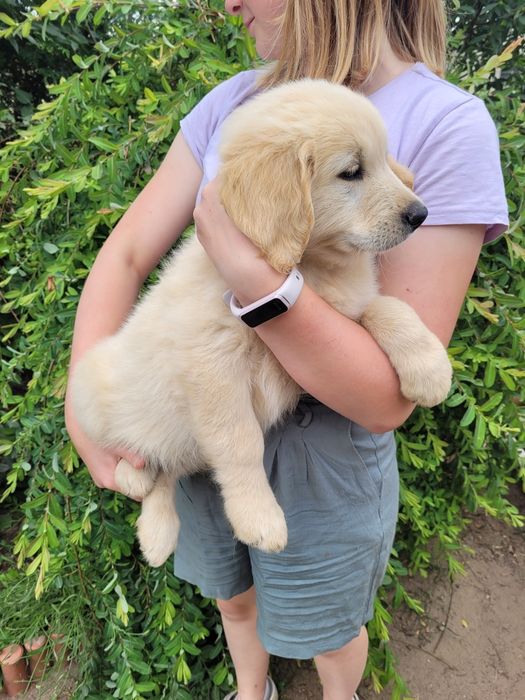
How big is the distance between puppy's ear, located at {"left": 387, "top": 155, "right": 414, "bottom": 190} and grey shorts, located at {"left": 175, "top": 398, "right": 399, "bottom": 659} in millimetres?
570

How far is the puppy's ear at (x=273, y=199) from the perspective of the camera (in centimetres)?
106

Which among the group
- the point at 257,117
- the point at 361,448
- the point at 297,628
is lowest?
the point at 297,628

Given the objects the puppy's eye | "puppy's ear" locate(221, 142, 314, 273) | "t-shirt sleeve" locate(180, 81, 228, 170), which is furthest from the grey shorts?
"t-shirt sleeve" locate(180, 81, 228, 170)

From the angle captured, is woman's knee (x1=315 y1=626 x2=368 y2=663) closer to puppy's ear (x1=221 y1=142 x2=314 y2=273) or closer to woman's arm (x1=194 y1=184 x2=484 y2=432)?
woman's arm (x1=194 y1=184 x2=484 y2=432)

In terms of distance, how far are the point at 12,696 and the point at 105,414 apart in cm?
185

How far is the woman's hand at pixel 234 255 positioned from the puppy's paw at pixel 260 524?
493mm

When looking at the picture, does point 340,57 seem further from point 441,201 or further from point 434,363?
point 434,363

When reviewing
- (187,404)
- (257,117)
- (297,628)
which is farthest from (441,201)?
(297,628)

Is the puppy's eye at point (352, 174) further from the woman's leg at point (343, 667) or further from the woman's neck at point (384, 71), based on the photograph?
the woman's leg at point (343, 667)

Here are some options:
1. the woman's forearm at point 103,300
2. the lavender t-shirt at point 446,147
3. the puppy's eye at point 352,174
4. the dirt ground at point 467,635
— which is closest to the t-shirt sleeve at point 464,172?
the lavender t-shirt at point 446,147

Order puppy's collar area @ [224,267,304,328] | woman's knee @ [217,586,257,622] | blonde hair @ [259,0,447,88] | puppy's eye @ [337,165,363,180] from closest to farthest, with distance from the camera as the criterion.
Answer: puppy's collar area @ [224,267,304,328] < puppy's eye @ [337,165,363,180] < blonde hair @ [259,0,447,88] < woman's knee @ [217,586,257,622]

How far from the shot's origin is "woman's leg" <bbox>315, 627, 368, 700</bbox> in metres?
1.68

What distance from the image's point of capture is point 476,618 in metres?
2.71

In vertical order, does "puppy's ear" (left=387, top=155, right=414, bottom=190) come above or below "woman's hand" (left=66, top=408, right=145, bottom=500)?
above
